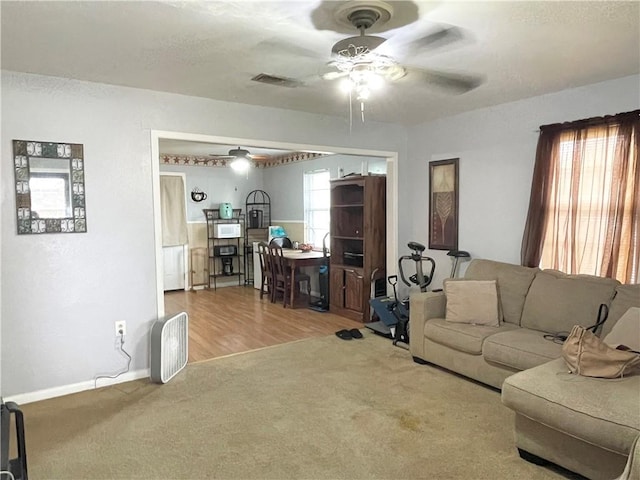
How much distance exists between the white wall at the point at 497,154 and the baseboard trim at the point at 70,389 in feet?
10.8

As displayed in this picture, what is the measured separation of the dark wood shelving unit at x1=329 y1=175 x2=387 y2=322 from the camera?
17.2 feet

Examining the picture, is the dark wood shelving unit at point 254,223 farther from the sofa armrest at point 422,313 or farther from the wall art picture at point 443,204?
the sofa armrest at point 422,313

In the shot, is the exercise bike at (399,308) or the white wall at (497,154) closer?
the white wall at (497,154)

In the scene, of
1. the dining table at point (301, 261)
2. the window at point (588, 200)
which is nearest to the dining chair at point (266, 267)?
the dining table at point (301, 261)

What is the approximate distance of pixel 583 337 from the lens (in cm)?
238

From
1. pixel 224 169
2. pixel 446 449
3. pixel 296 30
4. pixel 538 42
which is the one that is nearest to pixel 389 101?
pixel 538 42

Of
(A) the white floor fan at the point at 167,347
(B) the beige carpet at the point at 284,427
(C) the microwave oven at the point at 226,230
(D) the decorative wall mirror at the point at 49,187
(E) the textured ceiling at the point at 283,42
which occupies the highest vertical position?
(E) the textured ceiling at the point at 283,42

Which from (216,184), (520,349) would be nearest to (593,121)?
(520,349)

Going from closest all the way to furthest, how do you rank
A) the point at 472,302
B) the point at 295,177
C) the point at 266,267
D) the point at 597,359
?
the point at 597,359 → the point at 472,302 → the point at 266,267 → the point at 295,177

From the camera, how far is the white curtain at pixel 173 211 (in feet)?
24.1

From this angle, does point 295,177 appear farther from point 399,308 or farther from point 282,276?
point 399,308

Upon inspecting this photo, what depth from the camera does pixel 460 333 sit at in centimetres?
342

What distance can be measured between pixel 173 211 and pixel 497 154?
17.8 feet

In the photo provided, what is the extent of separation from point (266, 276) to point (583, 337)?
504 centimetres
